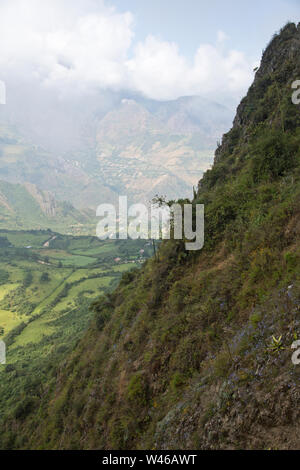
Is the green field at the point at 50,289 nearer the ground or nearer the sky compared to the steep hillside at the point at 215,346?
nearer the ground

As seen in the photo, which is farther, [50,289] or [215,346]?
[50,289]

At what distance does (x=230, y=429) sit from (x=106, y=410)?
9457mm

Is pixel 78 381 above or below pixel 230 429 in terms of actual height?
below

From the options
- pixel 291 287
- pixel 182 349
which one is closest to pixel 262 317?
pixel 291 287

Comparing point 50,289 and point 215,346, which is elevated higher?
point 215,346

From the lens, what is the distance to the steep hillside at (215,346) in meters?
8.05

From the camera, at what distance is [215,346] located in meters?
11.4

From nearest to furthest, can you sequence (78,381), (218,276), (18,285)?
(218,276) → (78,381) → (18,285)

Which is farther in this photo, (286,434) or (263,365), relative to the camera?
(263,365)

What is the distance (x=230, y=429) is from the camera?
25.7ft

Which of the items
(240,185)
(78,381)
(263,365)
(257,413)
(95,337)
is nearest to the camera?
(257,413)

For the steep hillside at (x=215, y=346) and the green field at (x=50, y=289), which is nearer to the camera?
the steep hillside at (x=215, y=346)

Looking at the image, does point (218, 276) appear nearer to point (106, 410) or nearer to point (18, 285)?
point (106, 410)
